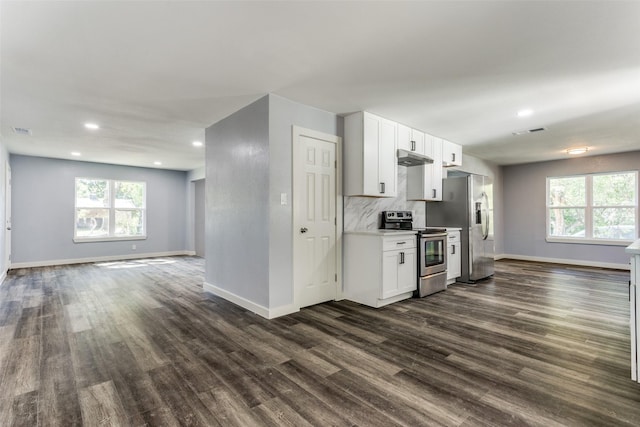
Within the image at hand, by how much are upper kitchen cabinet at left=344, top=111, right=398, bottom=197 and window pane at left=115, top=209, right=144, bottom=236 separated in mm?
6646

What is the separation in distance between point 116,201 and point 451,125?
7.98 meters

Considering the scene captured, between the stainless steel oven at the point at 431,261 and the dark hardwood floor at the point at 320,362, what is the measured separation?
0.87 ft

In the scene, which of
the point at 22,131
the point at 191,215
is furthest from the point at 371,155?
the point at 191,215

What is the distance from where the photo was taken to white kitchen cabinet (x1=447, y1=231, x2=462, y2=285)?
491cm

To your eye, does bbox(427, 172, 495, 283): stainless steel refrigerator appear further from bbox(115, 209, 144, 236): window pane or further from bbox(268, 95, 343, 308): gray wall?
bbox(115, 209, 144, 236): window pane

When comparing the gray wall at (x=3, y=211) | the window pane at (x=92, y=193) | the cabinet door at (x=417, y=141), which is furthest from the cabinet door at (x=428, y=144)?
the window pane at (x=92, y=193)

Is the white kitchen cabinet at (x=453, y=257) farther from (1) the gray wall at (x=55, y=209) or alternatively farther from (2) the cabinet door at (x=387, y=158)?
(1) the gray wall at (x=55, y=209)

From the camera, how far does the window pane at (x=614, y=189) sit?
6.46 meters

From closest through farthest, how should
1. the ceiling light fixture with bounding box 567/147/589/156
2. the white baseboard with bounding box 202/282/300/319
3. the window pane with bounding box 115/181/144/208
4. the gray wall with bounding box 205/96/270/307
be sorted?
the white baseboard with bounding box 202/282/300/319
the gray wall with bounding box 205/96/270/307
the ceiling light fixture with bounding box 567/147/589/156
the window pane with bounding box 115/181/144/208

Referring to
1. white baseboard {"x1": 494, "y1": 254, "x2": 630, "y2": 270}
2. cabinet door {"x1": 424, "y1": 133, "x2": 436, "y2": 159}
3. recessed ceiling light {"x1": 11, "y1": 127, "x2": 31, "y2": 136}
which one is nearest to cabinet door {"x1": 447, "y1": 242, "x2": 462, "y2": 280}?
cabinet door {"x1": 424, "y1": 133, "x2": 436, "y2": 159}

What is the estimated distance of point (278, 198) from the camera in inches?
138

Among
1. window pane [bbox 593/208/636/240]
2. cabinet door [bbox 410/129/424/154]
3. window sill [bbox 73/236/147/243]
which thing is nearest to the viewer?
cabinet door [bbox 410/129/424/154]

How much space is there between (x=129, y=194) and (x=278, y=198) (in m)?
6.44

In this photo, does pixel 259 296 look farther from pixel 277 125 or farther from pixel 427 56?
pixel 427 56
